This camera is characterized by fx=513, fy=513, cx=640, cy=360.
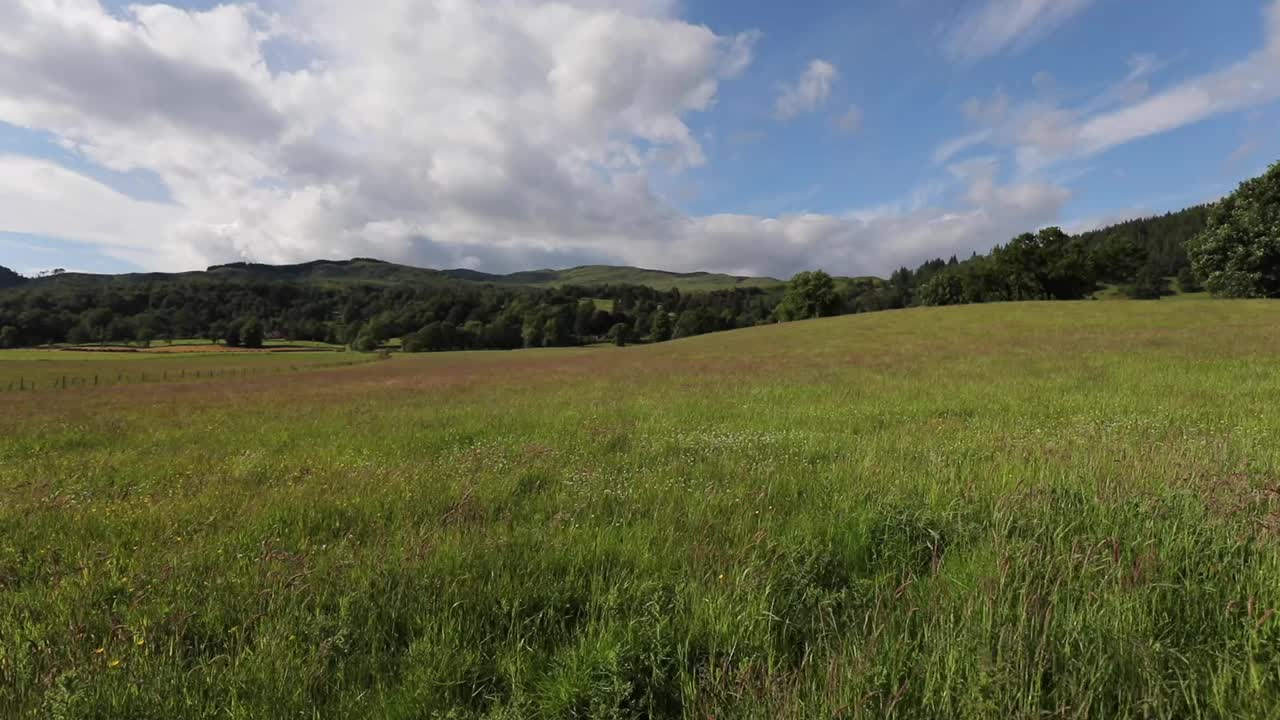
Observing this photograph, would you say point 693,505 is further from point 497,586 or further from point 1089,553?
point 1089,553

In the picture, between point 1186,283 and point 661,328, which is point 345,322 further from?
point 1186,283

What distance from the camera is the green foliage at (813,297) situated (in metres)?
107

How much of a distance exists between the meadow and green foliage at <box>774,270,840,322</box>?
103 metres

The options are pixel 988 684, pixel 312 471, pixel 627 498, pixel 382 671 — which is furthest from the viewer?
pixel 312 471

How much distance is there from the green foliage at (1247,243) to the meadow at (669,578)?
77199 mm

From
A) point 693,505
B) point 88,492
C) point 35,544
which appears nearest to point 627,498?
point 693,505

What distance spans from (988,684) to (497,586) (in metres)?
2.87

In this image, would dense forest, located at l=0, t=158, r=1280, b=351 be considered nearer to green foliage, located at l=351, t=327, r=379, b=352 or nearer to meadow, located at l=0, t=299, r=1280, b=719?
green foliage, located at l=351, t=327, r=379, b=352

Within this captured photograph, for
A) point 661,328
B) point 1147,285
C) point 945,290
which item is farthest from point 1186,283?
point 661,328

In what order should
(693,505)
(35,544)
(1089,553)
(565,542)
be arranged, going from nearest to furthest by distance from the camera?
(1089,553) → (565,542) → (35,544) → (693,505)

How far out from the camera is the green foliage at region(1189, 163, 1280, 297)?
186 feet

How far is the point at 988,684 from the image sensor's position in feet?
7.71

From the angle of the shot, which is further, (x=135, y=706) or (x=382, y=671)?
(x=382, y=671)

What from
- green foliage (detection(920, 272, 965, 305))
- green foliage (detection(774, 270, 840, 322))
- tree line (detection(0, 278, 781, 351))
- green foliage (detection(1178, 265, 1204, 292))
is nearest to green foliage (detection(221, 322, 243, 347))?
tree line (detection(0, 278, 781, 351))
